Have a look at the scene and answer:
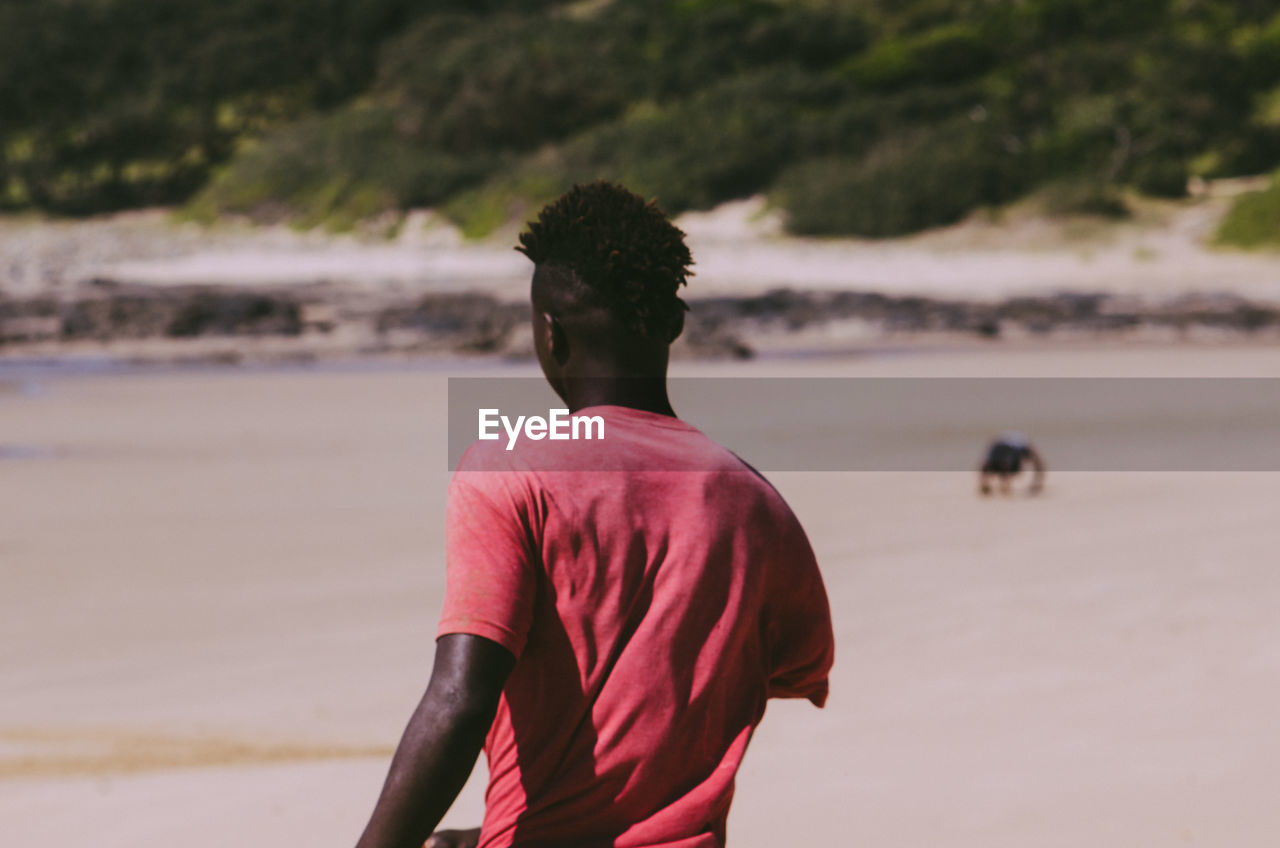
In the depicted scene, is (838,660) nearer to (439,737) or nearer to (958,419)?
(439,737)

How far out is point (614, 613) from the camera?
1707 millimetres

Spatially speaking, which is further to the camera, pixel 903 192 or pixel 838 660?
pixel 903 192

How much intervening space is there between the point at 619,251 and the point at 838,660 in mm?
4443

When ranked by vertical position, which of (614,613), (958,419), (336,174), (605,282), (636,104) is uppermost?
(636,104)

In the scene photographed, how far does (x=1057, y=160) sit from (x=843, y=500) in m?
24.9

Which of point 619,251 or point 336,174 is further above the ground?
point 336,174

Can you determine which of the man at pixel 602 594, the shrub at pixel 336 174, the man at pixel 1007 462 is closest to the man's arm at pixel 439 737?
the man at pixel 602 594

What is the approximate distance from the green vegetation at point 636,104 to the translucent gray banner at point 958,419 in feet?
37.9

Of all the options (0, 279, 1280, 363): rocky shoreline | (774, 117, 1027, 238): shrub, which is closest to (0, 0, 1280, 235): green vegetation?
(774, 117, 1027, 238): shrub

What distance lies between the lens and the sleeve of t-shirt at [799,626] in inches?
72.7

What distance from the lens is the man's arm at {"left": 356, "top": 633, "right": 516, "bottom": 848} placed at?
1639 millimetres

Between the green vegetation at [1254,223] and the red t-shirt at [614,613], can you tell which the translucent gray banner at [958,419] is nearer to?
the red t-shirt at [614,613]

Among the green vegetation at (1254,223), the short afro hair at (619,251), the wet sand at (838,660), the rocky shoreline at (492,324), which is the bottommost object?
the wet sand at (838,660)

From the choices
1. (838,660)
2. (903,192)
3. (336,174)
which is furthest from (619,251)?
(336,174)
